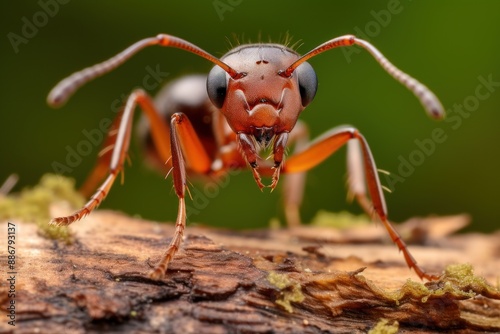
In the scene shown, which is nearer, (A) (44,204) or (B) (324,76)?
(A) (44,204)

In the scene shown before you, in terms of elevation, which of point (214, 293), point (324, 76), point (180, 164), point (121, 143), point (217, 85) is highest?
point (324, 76)

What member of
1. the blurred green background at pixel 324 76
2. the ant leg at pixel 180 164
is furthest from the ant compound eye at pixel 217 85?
the blurred green background at pixel 324 76

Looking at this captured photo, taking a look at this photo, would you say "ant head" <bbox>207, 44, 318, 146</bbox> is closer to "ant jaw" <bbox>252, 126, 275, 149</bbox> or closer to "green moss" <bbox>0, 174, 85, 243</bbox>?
"ant jaw" <bbox>252, 126, 275, 149</bbox>

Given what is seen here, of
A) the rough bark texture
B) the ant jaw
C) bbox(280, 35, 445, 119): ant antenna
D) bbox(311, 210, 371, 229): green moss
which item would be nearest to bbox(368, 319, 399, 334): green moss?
the rough bark texture

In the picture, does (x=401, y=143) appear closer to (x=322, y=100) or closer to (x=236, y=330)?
(x=322, y=100)

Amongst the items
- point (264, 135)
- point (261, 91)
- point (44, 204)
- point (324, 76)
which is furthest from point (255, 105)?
point (324, 76)

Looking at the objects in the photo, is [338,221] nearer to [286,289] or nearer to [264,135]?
[264,135]

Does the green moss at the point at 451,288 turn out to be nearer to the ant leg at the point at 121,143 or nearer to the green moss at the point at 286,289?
the green moss at the point at 286,289
